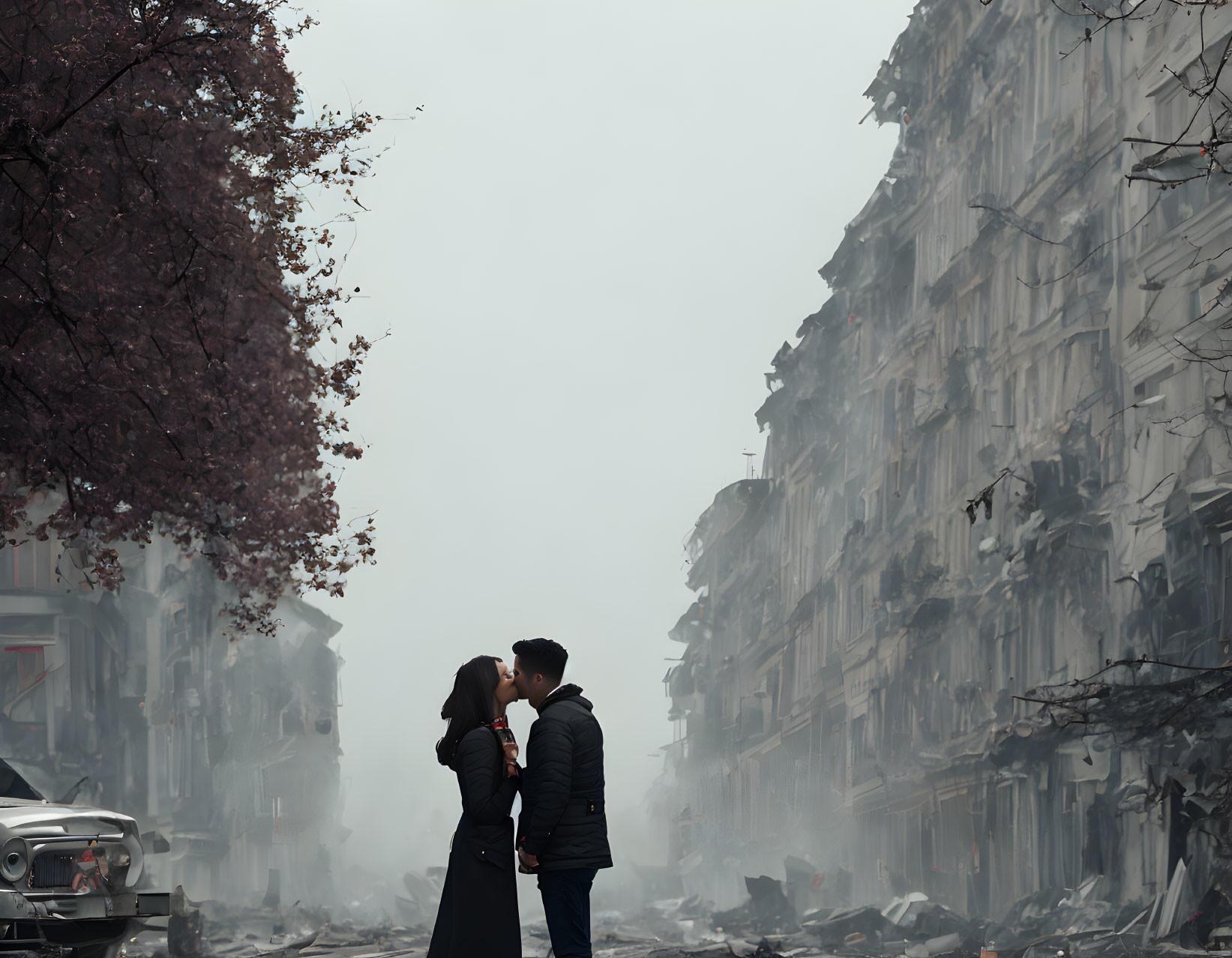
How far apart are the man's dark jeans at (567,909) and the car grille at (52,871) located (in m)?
3.05

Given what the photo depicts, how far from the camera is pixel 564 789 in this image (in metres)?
6.49

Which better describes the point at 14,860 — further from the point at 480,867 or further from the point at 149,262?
the point at 149,262

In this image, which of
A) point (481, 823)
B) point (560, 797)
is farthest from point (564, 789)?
point (481, 823)

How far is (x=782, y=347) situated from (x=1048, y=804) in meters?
25.3

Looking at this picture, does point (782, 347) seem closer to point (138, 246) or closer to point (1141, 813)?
point (1141, 813)

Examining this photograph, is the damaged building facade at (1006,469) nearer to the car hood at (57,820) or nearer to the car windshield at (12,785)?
the car hood at (57,820)

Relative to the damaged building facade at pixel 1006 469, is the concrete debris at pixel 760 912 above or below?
below

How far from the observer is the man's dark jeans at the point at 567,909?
6613mm

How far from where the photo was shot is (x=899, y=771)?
29.8 m

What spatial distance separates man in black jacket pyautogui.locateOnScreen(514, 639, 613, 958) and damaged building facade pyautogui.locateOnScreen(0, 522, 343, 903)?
15.4 meters

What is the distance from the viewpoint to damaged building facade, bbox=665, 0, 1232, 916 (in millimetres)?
17875

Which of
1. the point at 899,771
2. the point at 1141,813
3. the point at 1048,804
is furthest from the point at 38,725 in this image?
the point at 1141,813

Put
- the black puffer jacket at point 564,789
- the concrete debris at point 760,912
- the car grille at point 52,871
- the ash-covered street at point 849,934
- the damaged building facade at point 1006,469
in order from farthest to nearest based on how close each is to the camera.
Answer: the concrete debris at point 760,912
the damaged building facade at point 1006,469
the ash-covered street at point 849,934
the car grille at point 52,871
the black puffer jacket at point 564,789

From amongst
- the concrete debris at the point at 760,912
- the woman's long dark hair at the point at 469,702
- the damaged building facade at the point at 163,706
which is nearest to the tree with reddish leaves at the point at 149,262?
the woman's long dark hair at the point at 469,702
